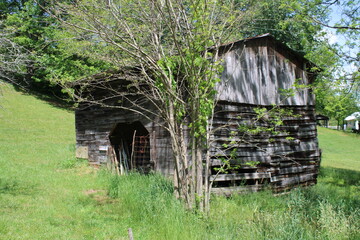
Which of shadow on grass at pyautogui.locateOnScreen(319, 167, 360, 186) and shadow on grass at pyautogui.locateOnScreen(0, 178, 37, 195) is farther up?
shadow on grass at pyautogui.locateOnScreen(0, 178, 37, 195)

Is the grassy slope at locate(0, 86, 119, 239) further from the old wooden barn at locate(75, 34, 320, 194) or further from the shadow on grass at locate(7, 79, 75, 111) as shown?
the shadow on grass at locate(7, 79, 75, 111)

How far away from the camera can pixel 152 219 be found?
5961 millimetres

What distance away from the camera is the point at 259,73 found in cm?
981

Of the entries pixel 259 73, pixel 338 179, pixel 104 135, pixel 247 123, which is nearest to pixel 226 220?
pixel 247 123

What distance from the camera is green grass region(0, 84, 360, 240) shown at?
203 inches

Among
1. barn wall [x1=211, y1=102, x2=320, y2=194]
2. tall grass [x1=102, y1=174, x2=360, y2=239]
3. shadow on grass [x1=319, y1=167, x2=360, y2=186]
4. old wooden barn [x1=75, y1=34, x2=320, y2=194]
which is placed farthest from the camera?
shadow on grass [x1=319, y1=167, x2=360, y2=186]

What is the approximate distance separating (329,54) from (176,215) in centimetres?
555

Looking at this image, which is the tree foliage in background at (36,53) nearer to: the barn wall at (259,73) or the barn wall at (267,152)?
the barn wall at (259,73)

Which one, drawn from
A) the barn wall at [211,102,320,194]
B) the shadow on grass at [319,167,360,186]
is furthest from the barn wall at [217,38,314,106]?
the shadow on grass at [319,167,360,186]

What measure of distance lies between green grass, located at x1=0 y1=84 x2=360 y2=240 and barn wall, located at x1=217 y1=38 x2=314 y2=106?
9.24 ft

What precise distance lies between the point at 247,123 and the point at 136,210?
4342mm

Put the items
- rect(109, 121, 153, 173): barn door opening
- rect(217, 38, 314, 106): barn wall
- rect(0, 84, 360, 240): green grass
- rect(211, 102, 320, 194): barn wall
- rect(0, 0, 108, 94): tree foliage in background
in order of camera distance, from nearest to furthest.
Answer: rect(0, 84, 360, 240): green grass → rect(0, 0, 108, 94): tree foliage in background → rect(211, 102, 320, 194): barn wall → rect(217, 38, 314, 106): barn wall → rect(109, 121, 153, 173): barn door opening

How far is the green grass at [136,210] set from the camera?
16.9 ft

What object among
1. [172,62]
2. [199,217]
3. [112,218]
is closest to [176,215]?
[199,217]
